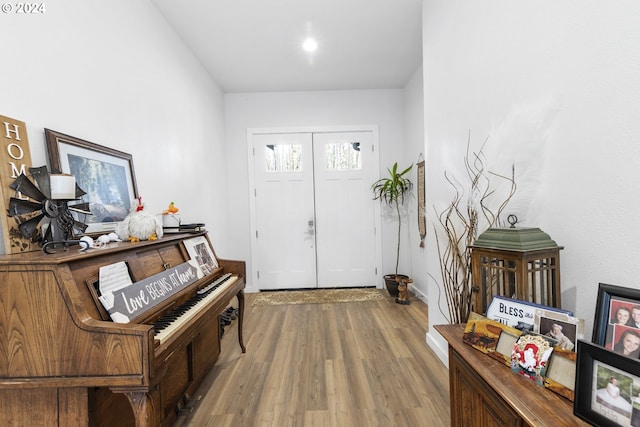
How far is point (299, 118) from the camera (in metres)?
4.32

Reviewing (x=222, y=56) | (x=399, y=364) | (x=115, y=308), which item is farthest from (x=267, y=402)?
(x=222, y=56)

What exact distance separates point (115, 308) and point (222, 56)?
3.05 metres

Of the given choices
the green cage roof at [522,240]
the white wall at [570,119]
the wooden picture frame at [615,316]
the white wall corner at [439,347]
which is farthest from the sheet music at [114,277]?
the white wall corner at [439,347]

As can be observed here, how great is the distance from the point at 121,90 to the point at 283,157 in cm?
250

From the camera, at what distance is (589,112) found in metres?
1.03

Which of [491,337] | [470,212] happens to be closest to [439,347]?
[470,212]

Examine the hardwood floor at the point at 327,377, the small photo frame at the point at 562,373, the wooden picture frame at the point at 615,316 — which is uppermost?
the wooden picture frame at the point at 615,316

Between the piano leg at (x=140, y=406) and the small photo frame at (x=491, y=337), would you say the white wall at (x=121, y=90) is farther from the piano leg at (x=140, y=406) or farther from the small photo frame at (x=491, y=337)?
the small photo frame at (x=491, y=337)

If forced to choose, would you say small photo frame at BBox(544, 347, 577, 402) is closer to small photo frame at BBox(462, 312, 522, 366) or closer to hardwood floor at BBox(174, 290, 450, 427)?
small photo frame at BBox(462, 312, 522, 366)

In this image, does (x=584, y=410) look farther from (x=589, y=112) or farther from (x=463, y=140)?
(x=463, y=140)

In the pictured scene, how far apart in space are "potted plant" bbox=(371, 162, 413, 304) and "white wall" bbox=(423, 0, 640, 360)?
229cm

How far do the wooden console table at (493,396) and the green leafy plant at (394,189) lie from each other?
2861 mm

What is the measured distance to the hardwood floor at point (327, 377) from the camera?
1729 millimetres

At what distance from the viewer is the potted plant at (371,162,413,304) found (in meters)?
3.87
